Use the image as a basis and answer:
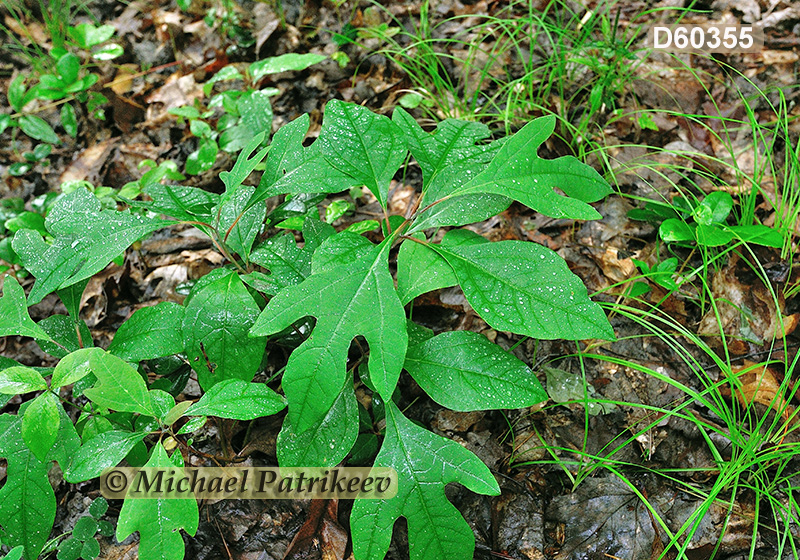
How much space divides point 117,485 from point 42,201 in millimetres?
1568

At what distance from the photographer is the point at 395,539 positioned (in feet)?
5.44

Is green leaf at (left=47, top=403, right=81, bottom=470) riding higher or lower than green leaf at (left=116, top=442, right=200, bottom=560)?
higher

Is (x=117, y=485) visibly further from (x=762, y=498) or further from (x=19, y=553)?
(x=762, y=498)

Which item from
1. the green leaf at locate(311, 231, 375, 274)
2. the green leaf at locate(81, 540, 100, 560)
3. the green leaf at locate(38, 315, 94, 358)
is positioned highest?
the green leaf at locate(311, 231, 375, 274)

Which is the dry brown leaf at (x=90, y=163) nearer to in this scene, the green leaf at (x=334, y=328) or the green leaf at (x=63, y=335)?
the green leaf at (x=63, y=335)

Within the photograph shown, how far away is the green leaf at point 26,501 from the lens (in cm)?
150

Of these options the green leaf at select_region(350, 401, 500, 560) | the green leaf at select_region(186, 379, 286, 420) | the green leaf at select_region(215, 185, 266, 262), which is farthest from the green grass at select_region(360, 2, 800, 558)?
the green leaf at select_region(215, 185, 266, 262)

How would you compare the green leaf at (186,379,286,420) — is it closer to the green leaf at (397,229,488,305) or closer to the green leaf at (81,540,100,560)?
the green leaf at (397,229,488,305)

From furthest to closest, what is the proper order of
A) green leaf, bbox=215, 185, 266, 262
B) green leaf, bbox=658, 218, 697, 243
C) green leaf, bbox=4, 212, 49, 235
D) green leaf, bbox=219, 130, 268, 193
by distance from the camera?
1. green leaf, bbox=4, 212, 49, 235
2. green leaf, bbox=658, 218, 697, 243
3. green leaf, bbox=215, 185, 266, 262
4. green leaf, bbox=219, 130, 268, 193

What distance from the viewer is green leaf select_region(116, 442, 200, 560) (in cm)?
132

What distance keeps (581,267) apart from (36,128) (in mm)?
3042

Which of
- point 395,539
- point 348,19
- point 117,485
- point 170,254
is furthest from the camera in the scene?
point 348,19

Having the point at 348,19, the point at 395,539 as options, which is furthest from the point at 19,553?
the point at 348,19

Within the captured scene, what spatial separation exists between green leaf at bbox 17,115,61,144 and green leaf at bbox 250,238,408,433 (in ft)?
8.06
